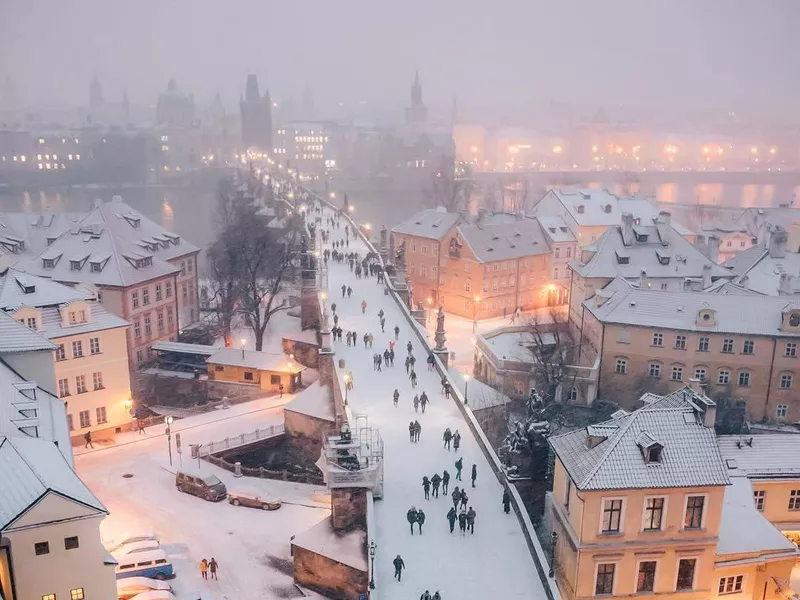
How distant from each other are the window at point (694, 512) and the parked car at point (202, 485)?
19.1m

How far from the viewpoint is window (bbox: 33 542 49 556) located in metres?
20.5

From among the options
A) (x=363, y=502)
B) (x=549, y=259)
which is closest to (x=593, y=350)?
(x=549, y=259)

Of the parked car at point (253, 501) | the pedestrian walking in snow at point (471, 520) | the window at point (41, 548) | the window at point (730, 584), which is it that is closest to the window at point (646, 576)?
the window at point (730, 584)

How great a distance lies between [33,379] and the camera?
102 ft

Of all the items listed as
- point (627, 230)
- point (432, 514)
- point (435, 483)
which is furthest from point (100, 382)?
point (627, 230)

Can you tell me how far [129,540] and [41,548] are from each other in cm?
805

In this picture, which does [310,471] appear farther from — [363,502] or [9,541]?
[9,541]

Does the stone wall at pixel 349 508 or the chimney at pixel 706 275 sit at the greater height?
the chimney at pixel 706 275

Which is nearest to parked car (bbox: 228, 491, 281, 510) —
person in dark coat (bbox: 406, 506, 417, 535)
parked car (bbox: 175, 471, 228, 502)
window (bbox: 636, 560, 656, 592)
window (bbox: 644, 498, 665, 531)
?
parked car (bbox: 175, 471, 228, 502)

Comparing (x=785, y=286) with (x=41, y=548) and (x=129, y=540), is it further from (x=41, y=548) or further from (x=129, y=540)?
(x=41, y=548)

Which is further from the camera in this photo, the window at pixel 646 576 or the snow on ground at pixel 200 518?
the snow on ground at pixel 200 518

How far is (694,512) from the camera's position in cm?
2327

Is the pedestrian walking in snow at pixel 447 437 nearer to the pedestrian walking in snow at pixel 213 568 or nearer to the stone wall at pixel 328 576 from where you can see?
the stone wall at pixel 328 576

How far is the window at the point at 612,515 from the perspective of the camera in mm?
22625
